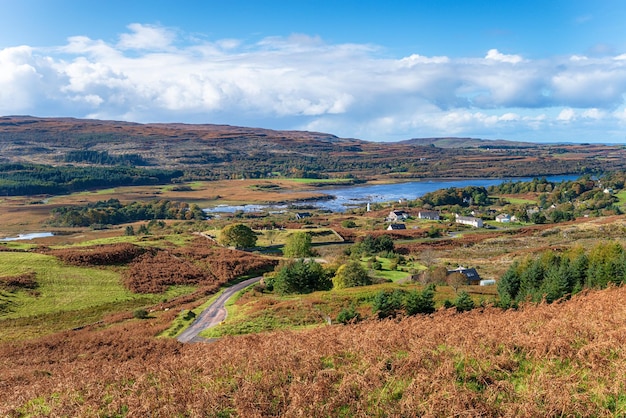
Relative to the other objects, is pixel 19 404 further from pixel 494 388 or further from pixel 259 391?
pixel 494 388

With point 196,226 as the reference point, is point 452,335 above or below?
above

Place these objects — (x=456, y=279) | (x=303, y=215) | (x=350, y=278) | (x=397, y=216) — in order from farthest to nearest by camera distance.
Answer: (x=303, y=215)
(x=397, y=216)
(x=456, y=279)
(x=350, y=278)

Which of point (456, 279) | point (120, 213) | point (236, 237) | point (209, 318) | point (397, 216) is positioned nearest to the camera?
point (209, 318)

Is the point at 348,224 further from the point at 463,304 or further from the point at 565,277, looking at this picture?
the point at 463,304

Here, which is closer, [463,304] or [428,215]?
[463,304]

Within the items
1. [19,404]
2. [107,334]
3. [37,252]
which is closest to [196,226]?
[37,252]

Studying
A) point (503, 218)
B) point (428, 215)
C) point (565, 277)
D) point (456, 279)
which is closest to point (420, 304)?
point (565, 277)

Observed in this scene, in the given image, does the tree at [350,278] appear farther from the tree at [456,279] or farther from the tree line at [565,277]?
the tree line at [565,277]

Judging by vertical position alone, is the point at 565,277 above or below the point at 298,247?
above
